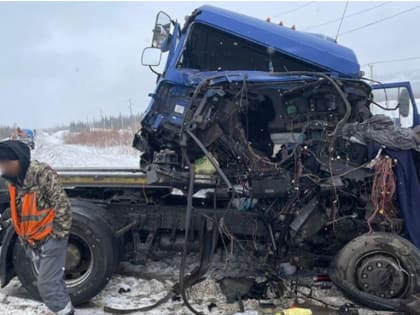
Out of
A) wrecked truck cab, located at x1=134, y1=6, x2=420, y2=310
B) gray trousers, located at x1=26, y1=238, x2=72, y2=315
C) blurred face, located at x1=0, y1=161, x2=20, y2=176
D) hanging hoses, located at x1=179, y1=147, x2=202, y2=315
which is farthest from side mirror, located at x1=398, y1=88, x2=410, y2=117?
blurred face, located at x1=0, y1=161, x2=20, y2=176

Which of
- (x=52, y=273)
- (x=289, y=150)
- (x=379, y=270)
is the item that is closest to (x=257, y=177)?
(x=289, y=150)

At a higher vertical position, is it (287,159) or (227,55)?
(227,55)

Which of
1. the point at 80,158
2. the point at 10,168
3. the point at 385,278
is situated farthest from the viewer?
the point at 80,158

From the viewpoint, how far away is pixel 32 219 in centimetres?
367

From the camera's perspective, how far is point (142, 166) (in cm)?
559

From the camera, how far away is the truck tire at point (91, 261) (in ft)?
14.6

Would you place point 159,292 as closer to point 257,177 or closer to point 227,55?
point 257,177

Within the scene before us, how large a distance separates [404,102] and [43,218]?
166 inches

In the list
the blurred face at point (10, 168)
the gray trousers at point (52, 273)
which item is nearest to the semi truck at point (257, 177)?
the gray trousers at point (52, 273)

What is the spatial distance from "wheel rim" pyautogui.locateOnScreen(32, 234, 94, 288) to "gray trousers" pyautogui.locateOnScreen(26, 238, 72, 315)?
30.2 inches

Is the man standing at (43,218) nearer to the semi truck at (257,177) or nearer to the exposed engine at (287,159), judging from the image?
the semi truck at (257,177)

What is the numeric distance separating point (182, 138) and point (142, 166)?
112 centimetres

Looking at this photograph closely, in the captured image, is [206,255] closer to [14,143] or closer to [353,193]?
[353,193]

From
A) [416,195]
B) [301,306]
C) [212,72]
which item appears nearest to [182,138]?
[212,72]
